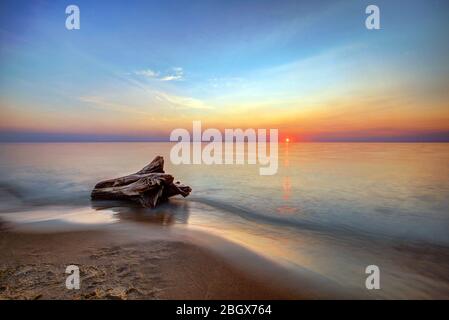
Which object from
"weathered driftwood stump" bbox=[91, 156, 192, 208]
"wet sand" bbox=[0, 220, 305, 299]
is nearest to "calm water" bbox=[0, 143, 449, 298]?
"weathered driftwood stump" bbox=[91, 156, 192, 208]

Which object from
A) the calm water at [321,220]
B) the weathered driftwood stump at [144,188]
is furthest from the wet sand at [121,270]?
the weathered driftwood stump at [144,188]

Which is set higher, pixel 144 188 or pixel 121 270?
pixel 144 188

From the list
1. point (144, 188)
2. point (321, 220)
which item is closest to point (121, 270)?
point (144, 188)

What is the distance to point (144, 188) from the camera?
898cm

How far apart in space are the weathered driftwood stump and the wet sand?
11.4 ft

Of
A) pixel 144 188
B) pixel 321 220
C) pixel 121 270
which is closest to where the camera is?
pixel 121 270

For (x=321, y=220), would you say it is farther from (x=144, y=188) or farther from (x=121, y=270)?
(x=121, y=270)

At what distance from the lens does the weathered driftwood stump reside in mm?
9000

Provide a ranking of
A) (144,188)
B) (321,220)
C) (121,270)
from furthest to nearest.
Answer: (144,188) → (321,220) → (121,270)

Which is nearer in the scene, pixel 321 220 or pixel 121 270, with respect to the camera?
pixel 121 270

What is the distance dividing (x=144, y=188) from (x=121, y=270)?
5.36 metres

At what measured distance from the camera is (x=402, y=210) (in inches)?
383

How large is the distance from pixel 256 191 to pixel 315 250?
8041 mm

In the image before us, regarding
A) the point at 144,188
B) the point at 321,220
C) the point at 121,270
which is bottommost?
the point at 321,220
